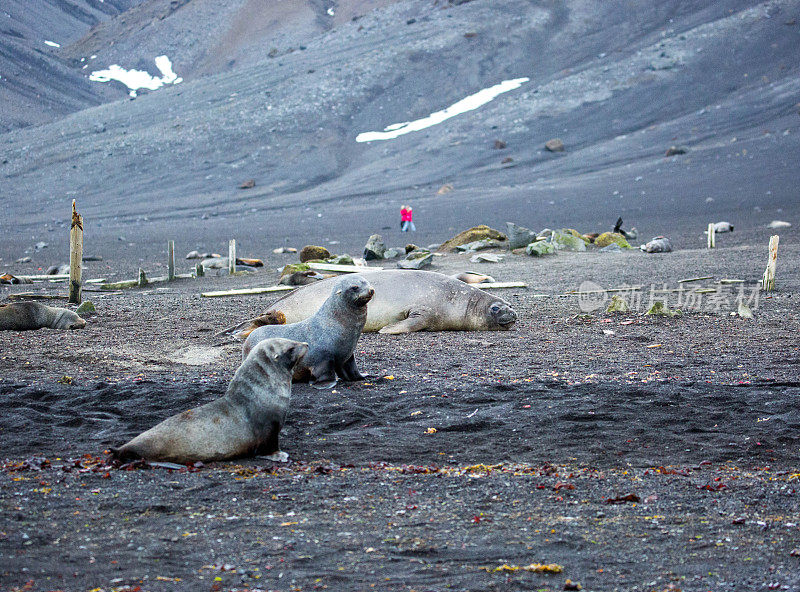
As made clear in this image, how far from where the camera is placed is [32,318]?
33.3 ft

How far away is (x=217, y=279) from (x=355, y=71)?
152 feet

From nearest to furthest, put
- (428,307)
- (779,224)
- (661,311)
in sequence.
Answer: (428,307)
(661,311)
(779,224)

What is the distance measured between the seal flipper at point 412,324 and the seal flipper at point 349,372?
8.06ft

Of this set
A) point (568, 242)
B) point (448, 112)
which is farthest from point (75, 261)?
point (448, 112)

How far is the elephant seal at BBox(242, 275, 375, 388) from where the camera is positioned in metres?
6.89

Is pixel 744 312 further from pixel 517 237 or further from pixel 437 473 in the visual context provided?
pixel 517 237

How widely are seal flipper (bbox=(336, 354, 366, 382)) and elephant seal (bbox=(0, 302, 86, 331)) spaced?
466 centimetres

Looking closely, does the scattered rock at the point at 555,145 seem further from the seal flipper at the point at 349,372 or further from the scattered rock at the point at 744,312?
the seal flipper at the point at 349,372

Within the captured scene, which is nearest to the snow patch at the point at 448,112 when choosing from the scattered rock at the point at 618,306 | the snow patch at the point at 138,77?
the snow patch at the point at 138,77

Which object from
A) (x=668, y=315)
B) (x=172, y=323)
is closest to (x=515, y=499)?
(x=668, y=315)

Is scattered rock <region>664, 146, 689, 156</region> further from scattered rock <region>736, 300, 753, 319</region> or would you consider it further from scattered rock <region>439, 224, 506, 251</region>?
scattered rock <region>736, 300, 753, 319</region>

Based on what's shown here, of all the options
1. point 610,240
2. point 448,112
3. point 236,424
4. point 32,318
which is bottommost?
point 236,424

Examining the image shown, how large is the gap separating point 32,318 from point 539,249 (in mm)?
11143

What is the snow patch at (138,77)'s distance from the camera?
81.4m
